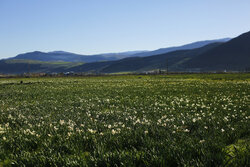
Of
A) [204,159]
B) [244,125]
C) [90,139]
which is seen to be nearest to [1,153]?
[90,139]

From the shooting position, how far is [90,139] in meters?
7.15

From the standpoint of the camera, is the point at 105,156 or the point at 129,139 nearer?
the point at 105,156

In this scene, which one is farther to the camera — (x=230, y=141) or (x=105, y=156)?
(x=230, y=141)

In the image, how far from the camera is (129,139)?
22.4ft

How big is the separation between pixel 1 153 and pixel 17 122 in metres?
4.69

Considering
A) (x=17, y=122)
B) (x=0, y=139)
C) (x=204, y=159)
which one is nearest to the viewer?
(x=204, y=159)

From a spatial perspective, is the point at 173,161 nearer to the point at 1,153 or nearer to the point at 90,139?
the point at 90,139

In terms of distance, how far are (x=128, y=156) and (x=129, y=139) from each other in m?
1.39

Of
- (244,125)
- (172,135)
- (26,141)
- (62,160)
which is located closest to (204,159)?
(172,135)

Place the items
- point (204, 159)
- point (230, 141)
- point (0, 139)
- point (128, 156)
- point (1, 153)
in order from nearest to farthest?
point (204, 159)
point (128, 156)
point (1, 153)
point (230, 141)
point (0, 139)

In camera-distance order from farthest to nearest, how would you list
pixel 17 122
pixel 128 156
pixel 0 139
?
pixel 17 122
pixel 0 139
pixel 128 156

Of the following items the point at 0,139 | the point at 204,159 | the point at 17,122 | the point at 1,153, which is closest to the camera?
the point at 204,159

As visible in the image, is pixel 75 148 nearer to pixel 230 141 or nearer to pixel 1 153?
pixel 1 153

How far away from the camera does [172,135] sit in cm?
714
